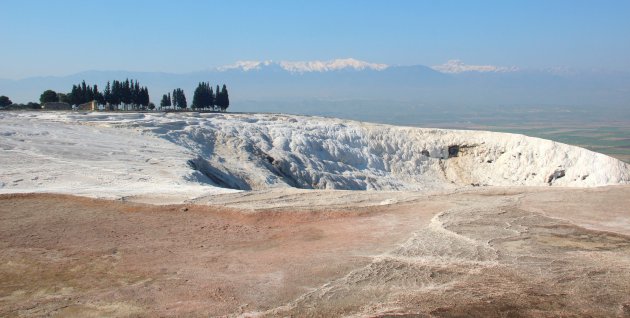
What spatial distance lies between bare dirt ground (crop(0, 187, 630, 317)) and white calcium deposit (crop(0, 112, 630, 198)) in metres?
3.74

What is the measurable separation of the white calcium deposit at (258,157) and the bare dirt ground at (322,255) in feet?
12.3

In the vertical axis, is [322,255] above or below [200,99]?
below

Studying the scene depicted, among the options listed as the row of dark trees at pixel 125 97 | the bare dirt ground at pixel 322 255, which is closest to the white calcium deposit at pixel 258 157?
the bare dirt ground at pixel 322 255

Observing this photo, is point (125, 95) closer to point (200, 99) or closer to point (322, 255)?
point (200, 99)

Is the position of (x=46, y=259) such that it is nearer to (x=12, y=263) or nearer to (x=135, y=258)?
(x=12, y=263)

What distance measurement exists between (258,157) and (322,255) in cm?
3040

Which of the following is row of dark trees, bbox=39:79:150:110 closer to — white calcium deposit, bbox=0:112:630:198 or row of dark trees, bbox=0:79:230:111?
row of dark trees, bbox=0:79:230:111

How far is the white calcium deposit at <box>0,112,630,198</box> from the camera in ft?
84.2

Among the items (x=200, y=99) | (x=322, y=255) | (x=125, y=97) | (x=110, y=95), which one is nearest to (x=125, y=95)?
(x=125, y=97)

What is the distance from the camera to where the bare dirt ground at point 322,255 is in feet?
35.3

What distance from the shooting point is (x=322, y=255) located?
1362 cm

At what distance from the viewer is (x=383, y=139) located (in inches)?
2227

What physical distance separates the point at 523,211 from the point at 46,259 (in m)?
13.5

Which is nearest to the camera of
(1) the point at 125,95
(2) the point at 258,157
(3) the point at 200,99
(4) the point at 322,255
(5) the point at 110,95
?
(4) the point at 322,255
